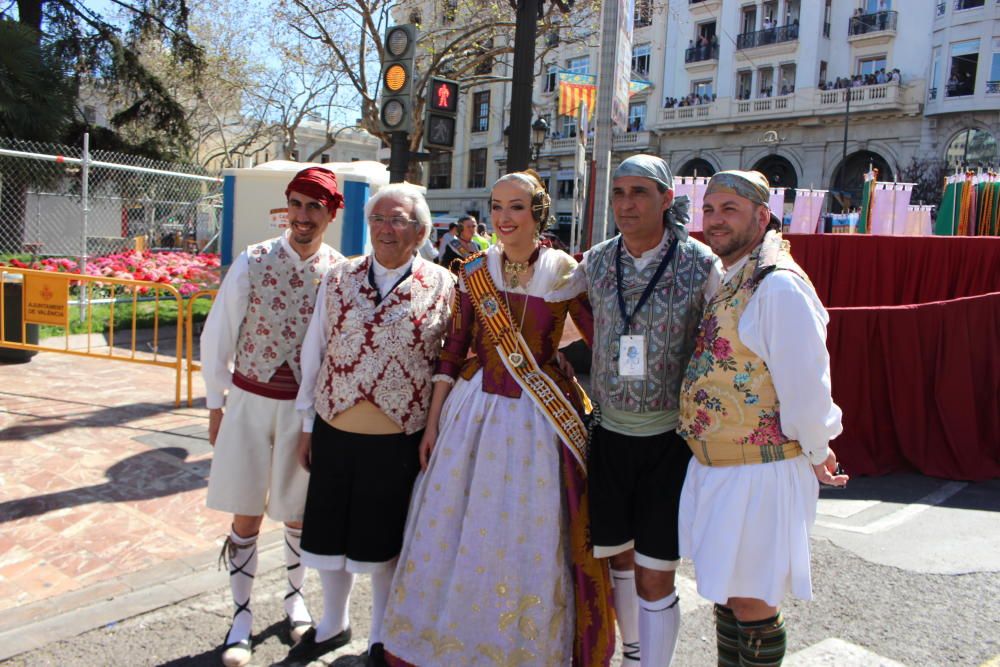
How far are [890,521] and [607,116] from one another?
422 centimetres

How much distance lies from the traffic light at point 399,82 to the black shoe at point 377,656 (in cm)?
438

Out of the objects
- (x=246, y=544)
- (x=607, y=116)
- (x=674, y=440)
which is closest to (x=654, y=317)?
(x=674, y=440)

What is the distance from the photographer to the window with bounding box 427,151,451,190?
4731 cm

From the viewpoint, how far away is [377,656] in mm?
2971

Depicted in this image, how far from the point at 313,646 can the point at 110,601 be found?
39.4 inches

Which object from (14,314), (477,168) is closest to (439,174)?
(477,168)

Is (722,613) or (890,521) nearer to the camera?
(722,613)

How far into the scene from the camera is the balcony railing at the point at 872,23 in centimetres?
3095

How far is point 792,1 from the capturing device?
109 ft

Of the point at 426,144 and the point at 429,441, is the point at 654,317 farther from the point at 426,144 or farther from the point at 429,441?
the point at 426,144

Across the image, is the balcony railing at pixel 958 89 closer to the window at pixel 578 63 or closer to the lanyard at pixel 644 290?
the window at pixel 578 63

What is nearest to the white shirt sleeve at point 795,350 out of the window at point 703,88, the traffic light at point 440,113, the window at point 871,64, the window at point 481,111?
the traffic light at point 440,113

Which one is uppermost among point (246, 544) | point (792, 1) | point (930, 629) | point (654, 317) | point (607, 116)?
point (792, 1)

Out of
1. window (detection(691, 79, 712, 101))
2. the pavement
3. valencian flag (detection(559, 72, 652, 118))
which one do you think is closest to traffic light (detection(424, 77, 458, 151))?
the pavement
